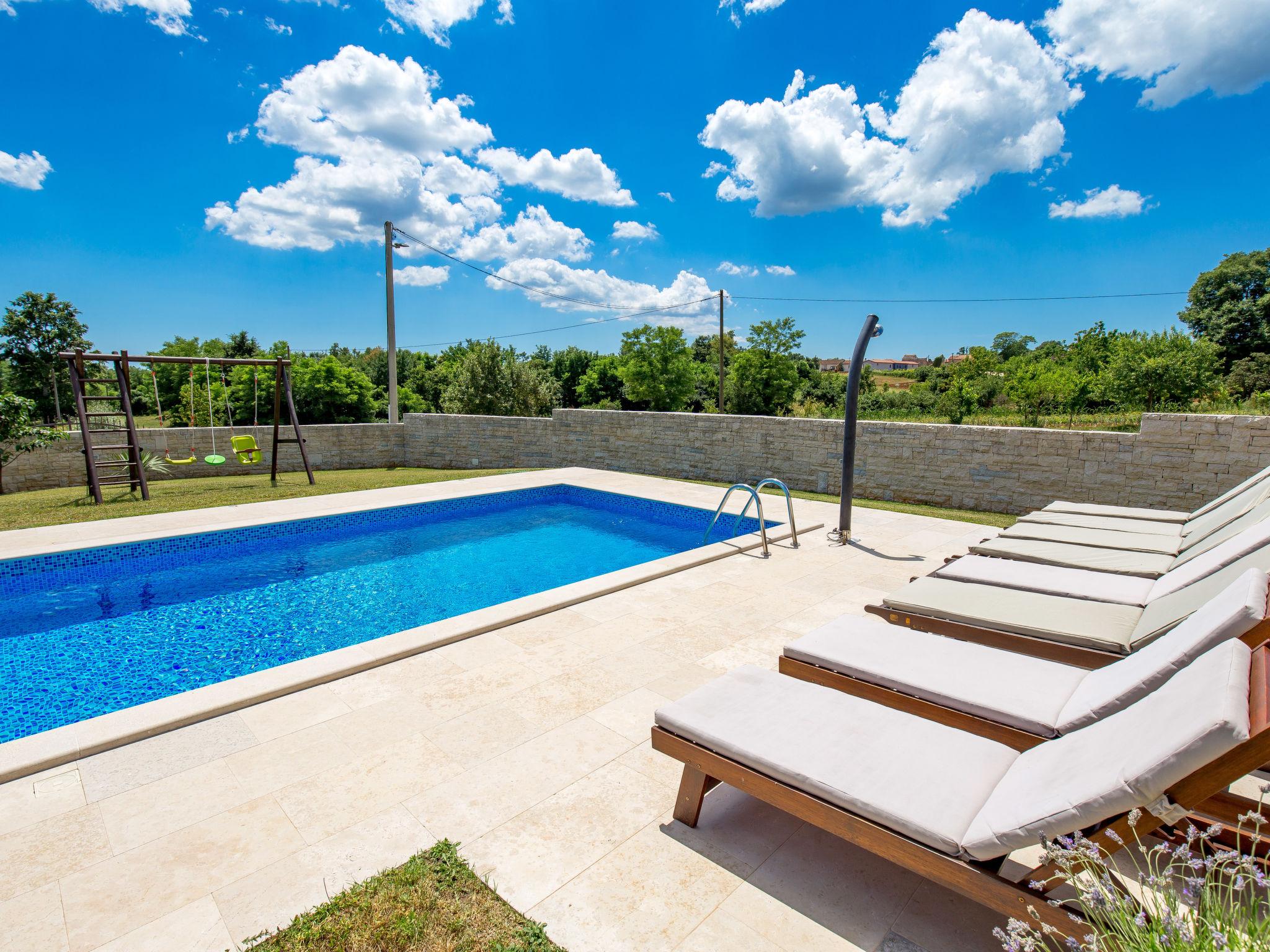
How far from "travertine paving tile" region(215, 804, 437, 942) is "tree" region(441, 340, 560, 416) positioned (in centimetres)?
2504

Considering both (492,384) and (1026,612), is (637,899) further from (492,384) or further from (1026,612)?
(492,384)

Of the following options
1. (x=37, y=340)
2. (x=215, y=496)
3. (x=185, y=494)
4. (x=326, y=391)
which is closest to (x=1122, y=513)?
(x=215, y=496)

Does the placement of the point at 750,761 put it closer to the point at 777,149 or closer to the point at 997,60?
the point at 997,60

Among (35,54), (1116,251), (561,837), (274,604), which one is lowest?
(274,604)

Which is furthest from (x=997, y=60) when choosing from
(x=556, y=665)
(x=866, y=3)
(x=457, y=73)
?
(x=556, y=665)

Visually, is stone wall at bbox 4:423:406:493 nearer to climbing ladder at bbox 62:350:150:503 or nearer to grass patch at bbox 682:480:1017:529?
climbing ladder at bbox 62:350:150:503

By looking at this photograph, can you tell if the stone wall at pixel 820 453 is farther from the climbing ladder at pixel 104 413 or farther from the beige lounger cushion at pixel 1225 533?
the beige lounger cushion at pixel 1225 533

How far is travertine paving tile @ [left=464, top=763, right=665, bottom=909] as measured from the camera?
1917mm

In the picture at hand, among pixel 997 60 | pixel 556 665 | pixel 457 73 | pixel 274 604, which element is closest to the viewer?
Answer: pixel 556 665

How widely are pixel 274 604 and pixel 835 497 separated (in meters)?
7.69

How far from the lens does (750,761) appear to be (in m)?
1.87

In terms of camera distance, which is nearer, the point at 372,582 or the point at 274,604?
the point at 274,604

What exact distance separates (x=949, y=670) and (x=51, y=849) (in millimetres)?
3481

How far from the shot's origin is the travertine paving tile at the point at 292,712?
2.81 meters
